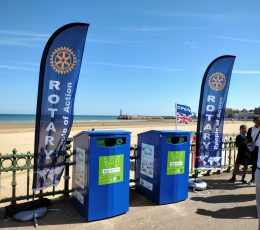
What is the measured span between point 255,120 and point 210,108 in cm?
104

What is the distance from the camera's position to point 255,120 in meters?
6.54

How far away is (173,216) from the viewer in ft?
16.1

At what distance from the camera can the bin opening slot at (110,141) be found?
4.59 metres

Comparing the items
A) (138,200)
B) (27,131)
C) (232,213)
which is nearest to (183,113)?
(138,200)

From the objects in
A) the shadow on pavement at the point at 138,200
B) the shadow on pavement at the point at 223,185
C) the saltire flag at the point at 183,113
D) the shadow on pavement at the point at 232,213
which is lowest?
the shadow on pavement at the point at 232,213

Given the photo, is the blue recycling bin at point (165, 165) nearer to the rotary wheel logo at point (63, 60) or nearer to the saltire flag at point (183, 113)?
the saltire flag at point (183, 113)

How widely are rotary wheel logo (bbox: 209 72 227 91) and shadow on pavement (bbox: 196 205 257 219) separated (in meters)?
2.89

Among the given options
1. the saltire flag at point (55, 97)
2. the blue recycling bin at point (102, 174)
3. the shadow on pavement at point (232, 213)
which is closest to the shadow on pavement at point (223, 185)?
the shadow on pavement at point (232, 213)

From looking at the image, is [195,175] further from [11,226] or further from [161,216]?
[11,226]

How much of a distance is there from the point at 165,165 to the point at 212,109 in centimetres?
240

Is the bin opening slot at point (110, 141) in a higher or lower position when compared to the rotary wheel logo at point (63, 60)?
lower

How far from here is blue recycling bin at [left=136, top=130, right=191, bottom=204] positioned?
5.36 metres

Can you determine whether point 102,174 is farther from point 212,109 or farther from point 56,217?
point 212,109

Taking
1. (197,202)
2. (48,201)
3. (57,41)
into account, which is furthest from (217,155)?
(57,41)
